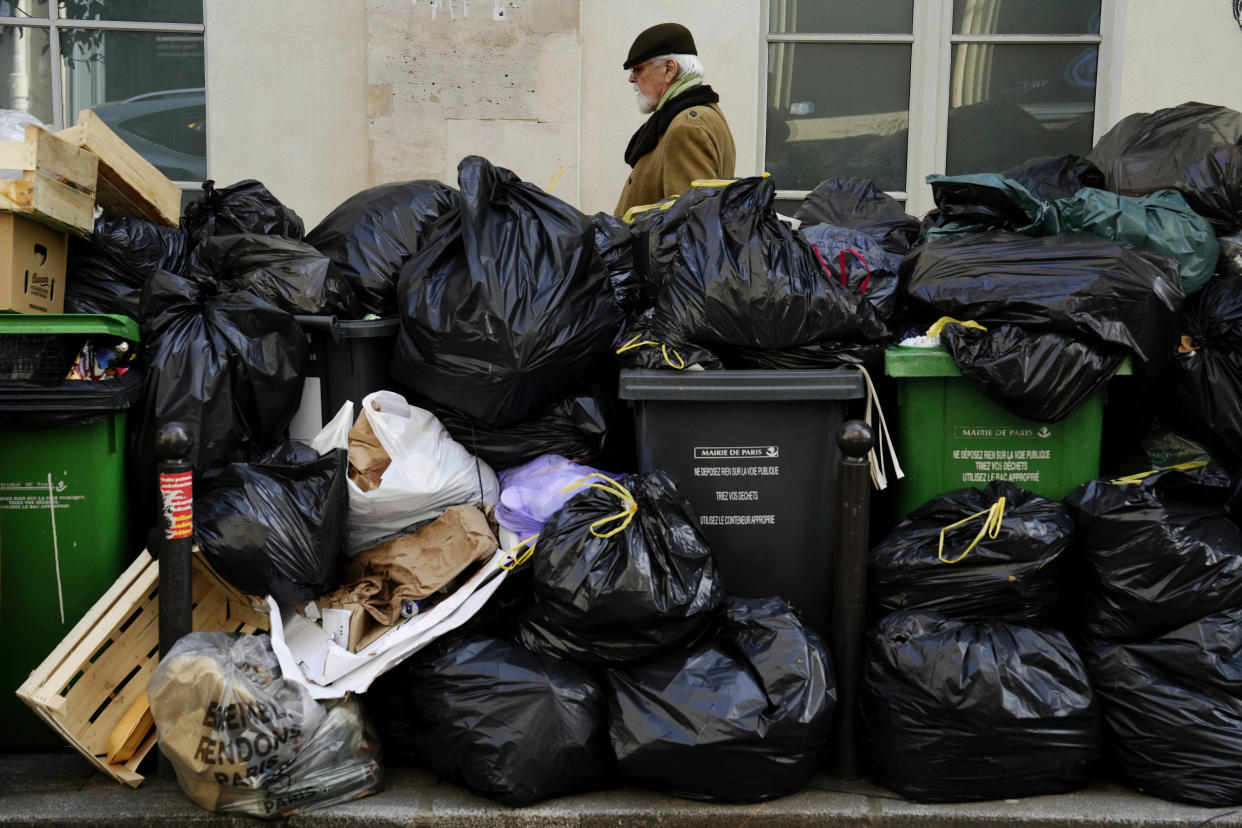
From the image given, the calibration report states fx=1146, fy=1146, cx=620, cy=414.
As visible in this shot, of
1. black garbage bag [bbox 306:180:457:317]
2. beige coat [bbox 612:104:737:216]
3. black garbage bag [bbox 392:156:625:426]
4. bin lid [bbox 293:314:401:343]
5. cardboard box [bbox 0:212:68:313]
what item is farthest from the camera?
beige coat [bbox 612:104:737:216]

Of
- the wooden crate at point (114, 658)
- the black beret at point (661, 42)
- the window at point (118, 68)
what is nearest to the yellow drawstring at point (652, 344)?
the wooden crate at point (114, 658)

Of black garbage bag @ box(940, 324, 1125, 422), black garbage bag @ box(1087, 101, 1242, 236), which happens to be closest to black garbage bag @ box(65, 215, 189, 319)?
black garbage bag @ box(940, 324, 1125, 422)

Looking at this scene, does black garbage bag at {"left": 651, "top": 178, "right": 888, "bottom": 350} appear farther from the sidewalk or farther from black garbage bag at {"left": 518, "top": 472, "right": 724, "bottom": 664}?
the sidewalk

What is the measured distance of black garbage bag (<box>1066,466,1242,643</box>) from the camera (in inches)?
113

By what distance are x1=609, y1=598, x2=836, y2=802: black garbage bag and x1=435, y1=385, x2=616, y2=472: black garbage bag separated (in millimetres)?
790

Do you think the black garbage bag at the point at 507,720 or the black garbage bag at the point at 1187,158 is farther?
the black garbage bag at the point at 1187,158

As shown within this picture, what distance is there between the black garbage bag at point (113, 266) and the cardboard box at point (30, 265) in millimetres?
117

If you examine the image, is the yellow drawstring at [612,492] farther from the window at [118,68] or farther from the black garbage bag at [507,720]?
the window at [118,68]

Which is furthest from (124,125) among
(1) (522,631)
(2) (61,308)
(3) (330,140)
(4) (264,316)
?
(1) (522,631)

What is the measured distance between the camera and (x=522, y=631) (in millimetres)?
3004

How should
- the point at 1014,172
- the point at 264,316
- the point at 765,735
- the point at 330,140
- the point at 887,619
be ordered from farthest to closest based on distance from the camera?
the point at 330,140, the point at 1014,172, the point at 264,316, the point at 887,619, the point at 765,735

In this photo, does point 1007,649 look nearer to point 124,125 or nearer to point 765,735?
point 765,735

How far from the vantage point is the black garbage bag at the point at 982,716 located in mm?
2750

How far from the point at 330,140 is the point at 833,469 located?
127 inches
